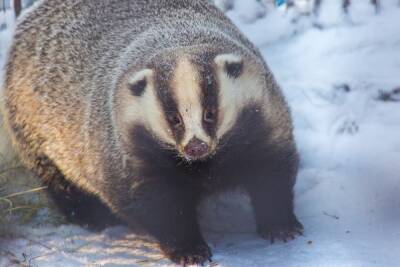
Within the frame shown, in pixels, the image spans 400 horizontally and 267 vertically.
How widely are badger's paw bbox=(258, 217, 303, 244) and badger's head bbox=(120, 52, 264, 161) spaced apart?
438mm

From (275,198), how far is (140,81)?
2.27 feet

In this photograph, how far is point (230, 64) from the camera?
7.56 ft

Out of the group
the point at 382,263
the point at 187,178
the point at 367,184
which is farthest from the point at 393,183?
the point at 187,178

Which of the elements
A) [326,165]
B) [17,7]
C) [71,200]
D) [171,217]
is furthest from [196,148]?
[17,7]

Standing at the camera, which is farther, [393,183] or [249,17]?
[249,17]

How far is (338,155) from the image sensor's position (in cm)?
299

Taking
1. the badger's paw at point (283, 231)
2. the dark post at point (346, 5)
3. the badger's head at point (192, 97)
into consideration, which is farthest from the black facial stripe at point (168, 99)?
the dark post at point (346, 5)

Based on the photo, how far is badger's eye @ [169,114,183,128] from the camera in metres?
2.21

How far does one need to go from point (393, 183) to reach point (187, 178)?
821 millimetres

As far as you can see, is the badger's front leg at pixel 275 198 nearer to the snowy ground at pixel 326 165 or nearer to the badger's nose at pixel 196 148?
the snowy ground at pixel 326 165

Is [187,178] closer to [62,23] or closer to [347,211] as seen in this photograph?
[347,211]

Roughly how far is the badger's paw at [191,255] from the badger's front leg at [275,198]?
27 centimetres

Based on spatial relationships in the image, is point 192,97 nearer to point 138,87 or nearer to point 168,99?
point 168,99

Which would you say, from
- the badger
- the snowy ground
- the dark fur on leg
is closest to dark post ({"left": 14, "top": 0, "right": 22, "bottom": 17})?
the snowy ground
